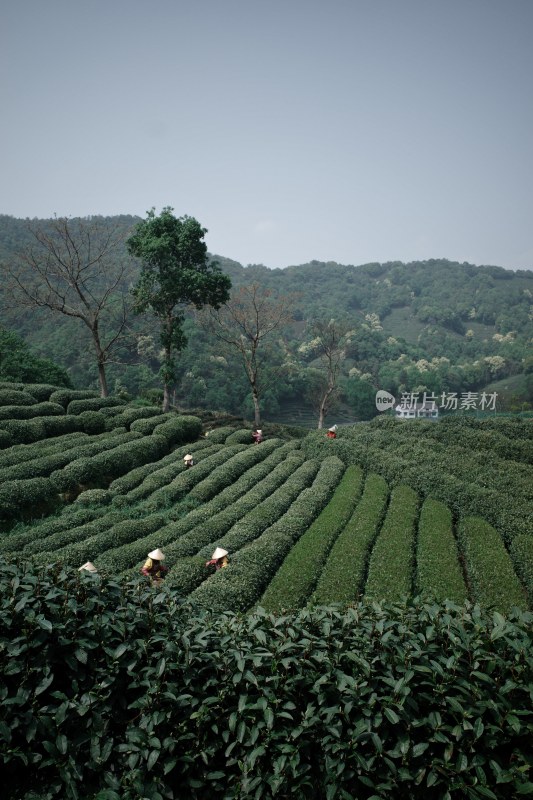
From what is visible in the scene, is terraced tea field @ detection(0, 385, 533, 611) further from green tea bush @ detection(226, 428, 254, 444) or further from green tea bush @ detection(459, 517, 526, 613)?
green tea bush @ detection(226, 428, 254, 444)

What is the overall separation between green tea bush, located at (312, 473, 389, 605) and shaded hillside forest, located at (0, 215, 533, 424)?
18.8 metres

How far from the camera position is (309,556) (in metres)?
13.2

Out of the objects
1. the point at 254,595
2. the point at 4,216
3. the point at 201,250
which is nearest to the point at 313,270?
the point at 4,216

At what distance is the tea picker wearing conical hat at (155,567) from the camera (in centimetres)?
1161

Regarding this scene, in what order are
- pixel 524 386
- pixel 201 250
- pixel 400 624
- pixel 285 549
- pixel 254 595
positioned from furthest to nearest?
pixel 524 386, pixel 201 250, pixel 285 549, pixel 254 595, pixel 400 624

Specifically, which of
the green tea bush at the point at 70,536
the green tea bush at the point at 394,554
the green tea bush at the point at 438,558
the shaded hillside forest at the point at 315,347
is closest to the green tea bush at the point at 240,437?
the shaded hillside forest at the point at 315,347

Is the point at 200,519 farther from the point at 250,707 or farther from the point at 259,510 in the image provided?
the point at 250,707

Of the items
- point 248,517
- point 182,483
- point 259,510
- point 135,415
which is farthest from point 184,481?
point 135,415

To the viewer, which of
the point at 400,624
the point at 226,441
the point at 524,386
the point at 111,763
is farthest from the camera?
the point at 524,386

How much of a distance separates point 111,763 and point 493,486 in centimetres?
1545

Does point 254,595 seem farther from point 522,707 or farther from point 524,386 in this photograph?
point 524,386

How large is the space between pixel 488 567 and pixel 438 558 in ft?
4.02

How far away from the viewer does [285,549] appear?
1377 centimetres

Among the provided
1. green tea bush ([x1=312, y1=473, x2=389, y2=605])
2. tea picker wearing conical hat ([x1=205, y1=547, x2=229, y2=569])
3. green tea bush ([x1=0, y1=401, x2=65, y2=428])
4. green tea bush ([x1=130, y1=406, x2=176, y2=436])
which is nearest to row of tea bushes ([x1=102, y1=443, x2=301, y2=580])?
tea picker wearing conical hat ([x1=205, y1=547, x2=229, y2=569])
